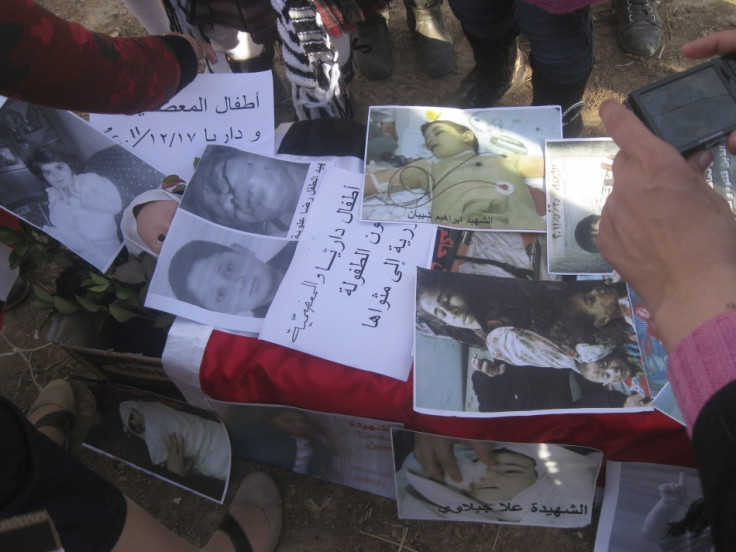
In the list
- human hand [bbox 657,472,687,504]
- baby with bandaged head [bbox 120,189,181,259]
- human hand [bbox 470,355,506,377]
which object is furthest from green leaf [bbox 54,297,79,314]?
human hand [bbox 657,472,687,504]

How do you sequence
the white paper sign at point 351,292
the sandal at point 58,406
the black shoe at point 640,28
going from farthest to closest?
the black shoe at point 640,28 < the sandal at point 58,406 < the white paper sign at point 351,292

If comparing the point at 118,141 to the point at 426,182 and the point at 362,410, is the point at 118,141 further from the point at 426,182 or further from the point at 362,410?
the point at 362,410

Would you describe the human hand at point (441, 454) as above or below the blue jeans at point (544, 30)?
below

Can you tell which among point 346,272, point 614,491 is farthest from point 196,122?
point 614,491

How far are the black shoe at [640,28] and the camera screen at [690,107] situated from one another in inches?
51.7

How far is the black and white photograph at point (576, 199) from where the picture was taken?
2.74 ft

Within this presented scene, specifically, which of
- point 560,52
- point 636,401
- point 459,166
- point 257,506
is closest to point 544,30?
point 560,52

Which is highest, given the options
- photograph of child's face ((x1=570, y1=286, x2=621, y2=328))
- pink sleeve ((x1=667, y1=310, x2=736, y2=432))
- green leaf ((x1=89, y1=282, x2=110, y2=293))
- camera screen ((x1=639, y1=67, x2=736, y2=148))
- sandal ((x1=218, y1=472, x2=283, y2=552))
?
camera screen ((x1=639, y1=67, x2=736, y2=148))

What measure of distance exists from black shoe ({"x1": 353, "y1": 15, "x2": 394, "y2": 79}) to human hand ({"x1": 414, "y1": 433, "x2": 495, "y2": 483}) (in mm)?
1299

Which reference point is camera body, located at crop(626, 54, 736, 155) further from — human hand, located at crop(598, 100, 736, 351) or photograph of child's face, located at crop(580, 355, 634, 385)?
photograph of child's face, located at crop(580, 355, 634, 385)

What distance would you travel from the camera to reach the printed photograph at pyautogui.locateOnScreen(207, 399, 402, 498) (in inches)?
38.1

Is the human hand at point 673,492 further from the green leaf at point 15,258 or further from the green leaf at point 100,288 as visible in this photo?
the green leaf at point 15,258

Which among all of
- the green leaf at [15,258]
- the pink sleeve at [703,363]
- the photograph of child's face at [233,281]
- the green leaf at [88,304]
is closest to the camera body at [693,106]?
the pink sleeve at [703,363]

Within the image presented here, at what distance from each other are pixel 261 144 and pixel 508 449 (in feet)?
2.43
